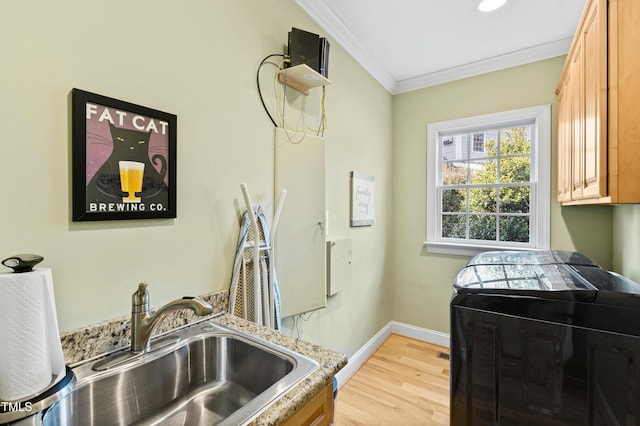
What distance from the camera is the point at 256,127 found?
1.52 m

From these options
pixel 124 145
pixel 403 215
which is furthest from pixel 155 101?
pixel 403 215

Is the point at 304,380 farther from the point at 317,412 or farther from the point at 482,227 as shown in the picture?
the point at 482,227

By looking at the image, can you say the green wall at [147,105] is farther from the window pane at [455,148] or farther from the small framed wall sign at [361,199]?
the window pane at [455,148]

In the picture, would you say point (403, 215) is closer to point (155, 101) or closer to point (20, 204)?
point (155, 101)

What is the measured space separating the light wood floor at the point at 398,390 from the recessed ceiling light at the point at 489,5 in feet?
8.73

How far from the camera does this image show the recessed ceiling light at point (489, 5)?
1851mm

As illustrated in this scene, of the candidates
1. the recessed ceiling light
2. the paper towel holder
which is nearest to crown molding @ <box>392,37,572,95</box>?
the recessed ceiling light

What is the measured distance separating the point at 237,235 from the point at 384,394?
1.68 m

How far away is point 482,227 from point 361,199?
49.3 inches

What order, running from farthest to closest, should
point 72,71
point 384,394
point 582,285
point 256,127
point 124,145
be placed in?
point 384,394, point 256,127, point 582,285, point 124,145, point 72,71

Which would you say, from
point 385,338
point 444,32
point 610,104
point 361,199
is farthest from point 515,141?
point 385,338

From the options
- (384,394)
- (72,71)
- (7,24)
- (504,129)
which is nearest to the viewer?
(7,24)

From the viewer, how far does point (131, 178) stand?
1.02m

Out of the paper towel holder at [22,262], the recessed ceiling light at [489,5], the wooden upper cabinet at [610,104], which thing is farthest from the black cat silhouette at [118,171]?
the recessed ceiling light at [489,5]
